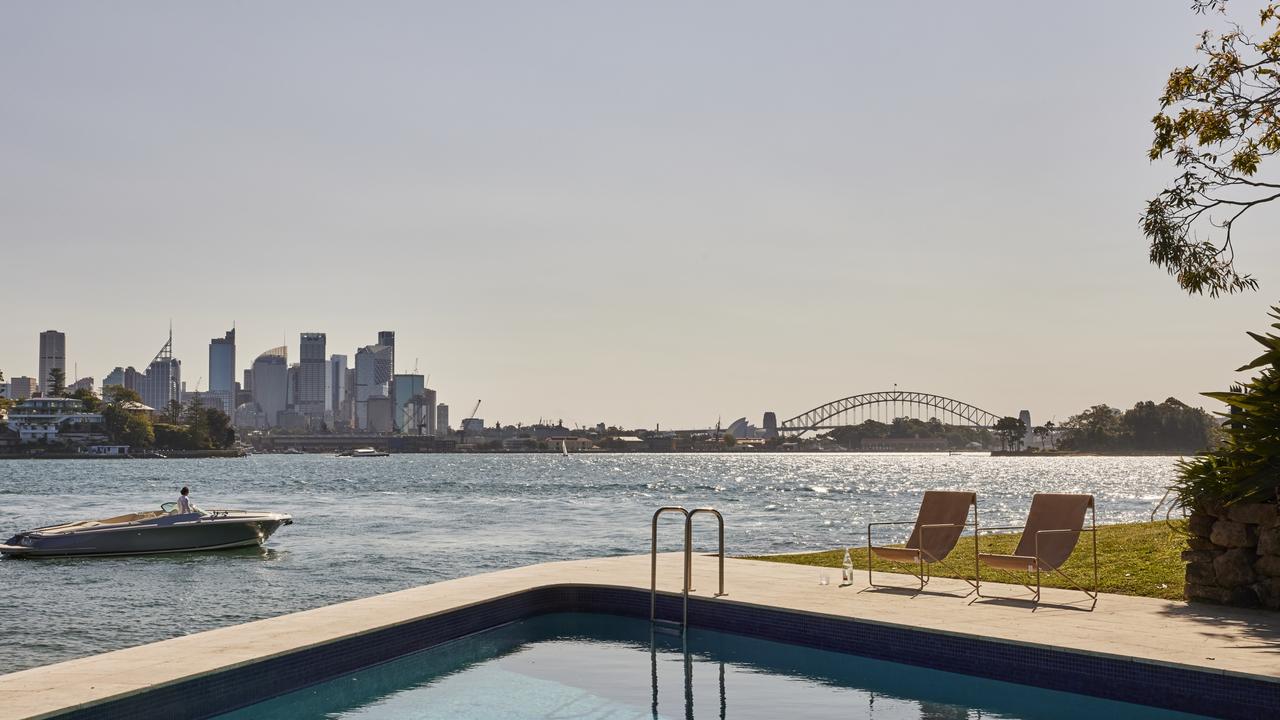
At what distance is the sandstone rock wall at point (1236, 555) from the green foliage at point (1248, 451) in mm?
113

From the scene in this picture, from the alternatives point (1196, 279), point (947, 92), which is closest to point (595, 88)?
point (947, 92)

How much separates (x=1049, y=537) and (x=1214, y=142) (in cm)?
460

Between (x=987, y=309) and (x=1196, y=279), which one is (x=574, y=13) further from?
(x=987, y=309)

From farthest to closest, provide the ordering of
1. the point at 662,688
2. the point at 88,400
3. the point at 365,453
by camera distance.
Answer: the point at 365,453, the point at 88,400, the point at 662,688

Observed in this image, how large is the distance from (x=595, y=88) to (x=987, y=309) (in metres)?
15.1

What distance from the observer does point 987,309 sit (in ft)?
93.8

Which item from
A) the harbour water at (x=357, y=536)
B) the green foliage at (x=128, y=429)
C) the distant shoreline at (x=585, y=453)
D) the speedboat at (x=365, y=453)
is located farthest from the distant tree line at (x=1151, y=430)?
the green foliage at (x=128, y=429)

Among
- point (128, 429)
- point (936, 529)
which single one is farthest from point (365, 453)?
point (936, 529)

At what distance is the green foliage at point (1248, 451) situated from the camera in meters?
7.25

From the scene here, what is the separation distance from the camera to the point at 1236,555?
739 cm

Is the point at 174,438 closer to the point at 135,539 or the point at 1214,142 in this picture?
the point at 135,539

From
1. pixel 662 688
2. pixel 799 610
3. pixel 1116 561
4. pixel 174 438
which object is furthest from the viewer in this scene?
pixel 174 438

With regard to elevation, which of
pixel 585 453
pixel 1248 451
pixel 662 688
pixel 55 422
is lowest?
pixel 585 453

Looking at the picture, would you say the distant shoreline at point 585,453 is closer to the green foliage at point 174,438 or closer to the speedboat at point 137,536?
the green foliage at point 174,438
